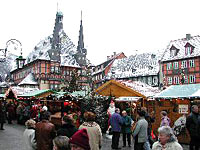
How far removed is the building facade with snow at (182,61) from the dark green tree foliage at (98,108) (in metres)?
23.4

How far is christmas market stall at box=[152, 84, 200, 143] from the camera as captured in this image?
36.2ft

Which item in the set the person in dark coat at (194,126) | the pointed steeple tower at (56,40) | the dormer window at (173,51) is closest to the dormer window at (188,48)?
the dormer window at (173,51)

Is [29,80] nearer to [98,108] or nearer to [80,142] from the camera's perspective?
[98,108]

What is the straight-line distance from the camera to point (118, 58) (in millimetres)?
58469

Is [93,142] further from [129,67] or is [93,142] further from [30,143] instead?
[129,67]

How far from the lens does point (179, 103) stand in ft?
39.5

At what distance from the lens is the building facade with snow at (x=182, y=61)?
1471 inches

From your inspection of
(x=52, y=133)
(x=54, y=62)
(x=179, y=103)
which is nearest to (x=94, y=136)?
(x=52, y=133)

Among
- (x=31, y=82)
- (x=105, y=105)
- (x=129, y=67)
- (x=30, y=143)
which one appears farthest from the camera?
(x=129, y=67)

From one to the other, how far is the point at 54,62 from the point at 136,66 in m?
14.8

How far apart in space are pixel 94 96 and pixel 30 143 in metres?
9.02

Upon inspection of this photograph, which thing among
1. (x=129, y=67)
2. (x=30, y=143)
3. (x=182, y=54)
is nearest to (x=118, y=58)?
(x=129, y=67)

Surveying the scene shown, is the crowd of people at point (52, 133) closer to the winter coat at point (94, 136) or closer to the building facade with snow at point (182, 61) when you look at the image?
the winter coat at point (94, 136)

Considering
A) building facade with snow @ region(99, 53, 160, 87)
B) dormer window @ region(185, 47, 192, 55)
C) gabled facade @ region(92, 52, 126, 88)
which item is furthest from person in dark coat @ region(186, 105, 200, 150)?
gabled facade @ region(92, 52, 126, 88)
